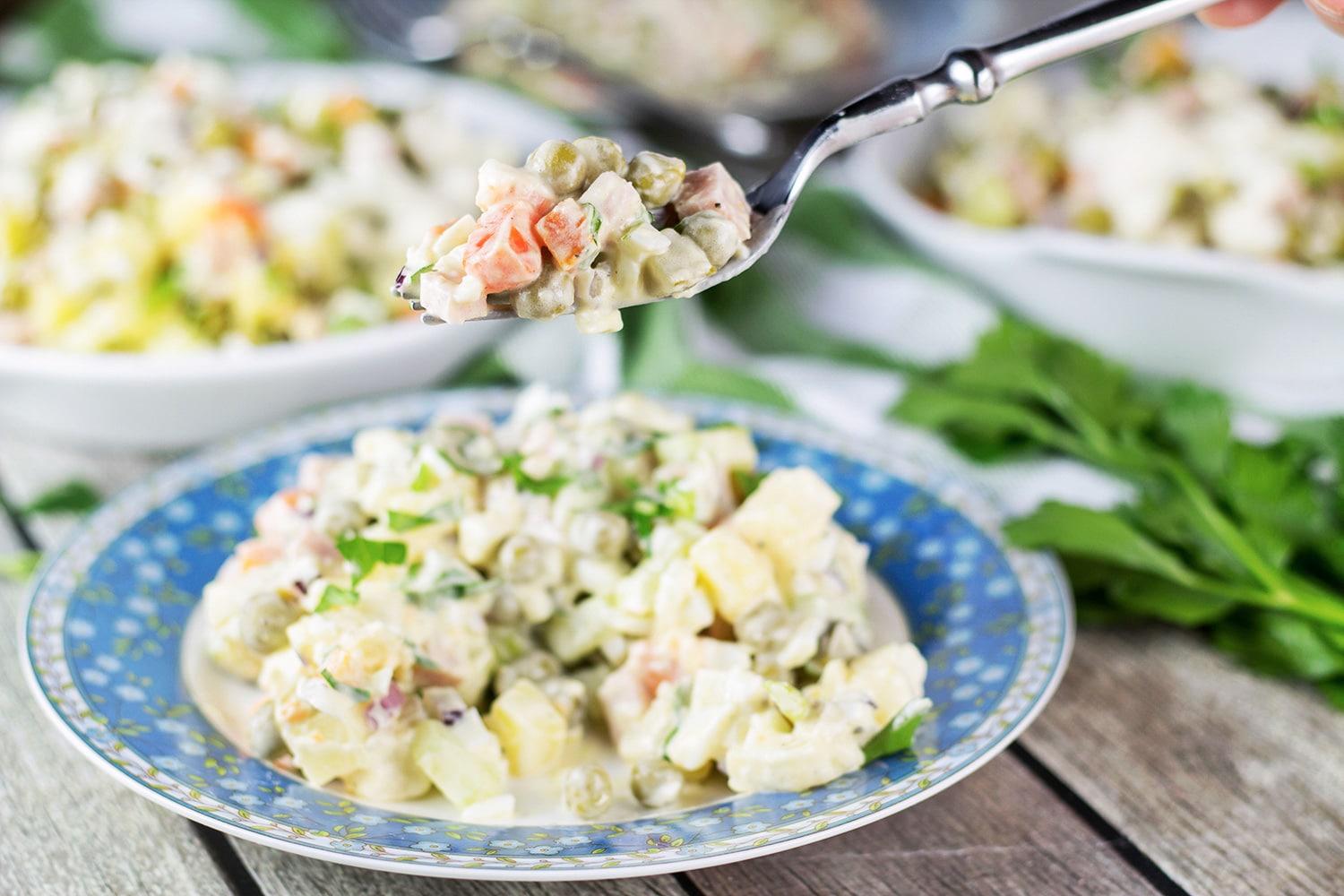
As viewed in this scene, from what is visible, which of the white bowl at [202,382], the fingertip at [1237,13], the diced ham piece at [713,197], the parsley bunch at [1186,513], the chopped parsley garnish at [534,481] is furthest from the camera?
the white bowl at [202,382]

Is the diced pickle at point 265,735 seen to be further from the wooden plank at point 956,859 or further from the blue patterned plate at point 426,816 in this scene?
the wooden plank at point 956,859

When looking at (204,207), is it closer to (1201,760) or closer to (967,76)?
(967,76)

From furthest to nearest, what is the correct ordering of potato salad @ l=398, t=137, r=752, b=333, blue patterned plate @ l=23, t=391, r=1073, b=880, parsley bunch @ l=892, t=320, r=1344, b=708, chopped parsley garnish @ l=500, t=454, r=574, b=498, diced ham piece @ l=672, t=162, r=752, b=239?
parsley bunch @ l=892, t=320, r=1344, b=708 < chopped parsley garnish @ l=500, t=454, r=574, b=498 < diced ham piece @ l=672, t=162, r=752, b=239 < potato salad @ l=398, t=137, r=752, b=333 < blue patterned plate @ l=23, t=391, r=1073, b=880

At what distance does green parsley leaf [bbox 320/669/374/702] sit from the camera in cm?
162

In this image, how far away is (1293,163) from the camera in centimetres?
296

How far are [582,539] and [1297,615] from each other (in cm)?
111

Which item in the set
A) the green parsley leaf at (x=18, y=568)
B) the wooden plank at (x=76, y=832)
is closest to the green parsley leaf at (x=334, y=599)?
the wooden plank at (x=76, y=832)

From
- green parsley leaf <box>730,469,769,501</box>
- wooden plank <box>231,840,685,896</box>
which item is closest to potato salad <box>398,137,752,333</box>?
green parsley leaf <box>730,469,769,501</box>

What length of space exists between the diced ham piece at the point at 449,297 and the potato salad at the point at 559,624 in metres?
0.36

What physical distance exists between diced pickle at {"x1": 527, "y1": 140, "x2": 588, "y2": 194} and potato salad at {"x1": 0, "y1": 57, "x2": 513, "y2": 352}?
115cm

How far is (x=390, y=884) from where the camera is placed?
5.26 feet

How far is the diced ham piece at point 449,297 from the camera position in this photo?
1541 mm

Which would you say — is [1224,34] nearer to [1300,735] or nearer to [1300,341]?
[1300,341]

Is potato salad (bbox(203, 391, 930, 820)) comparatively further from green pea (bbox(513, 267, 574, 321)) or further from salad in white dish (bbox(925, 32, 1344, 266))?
salad in white dish (bbox(925, 32, 1344, 266))
